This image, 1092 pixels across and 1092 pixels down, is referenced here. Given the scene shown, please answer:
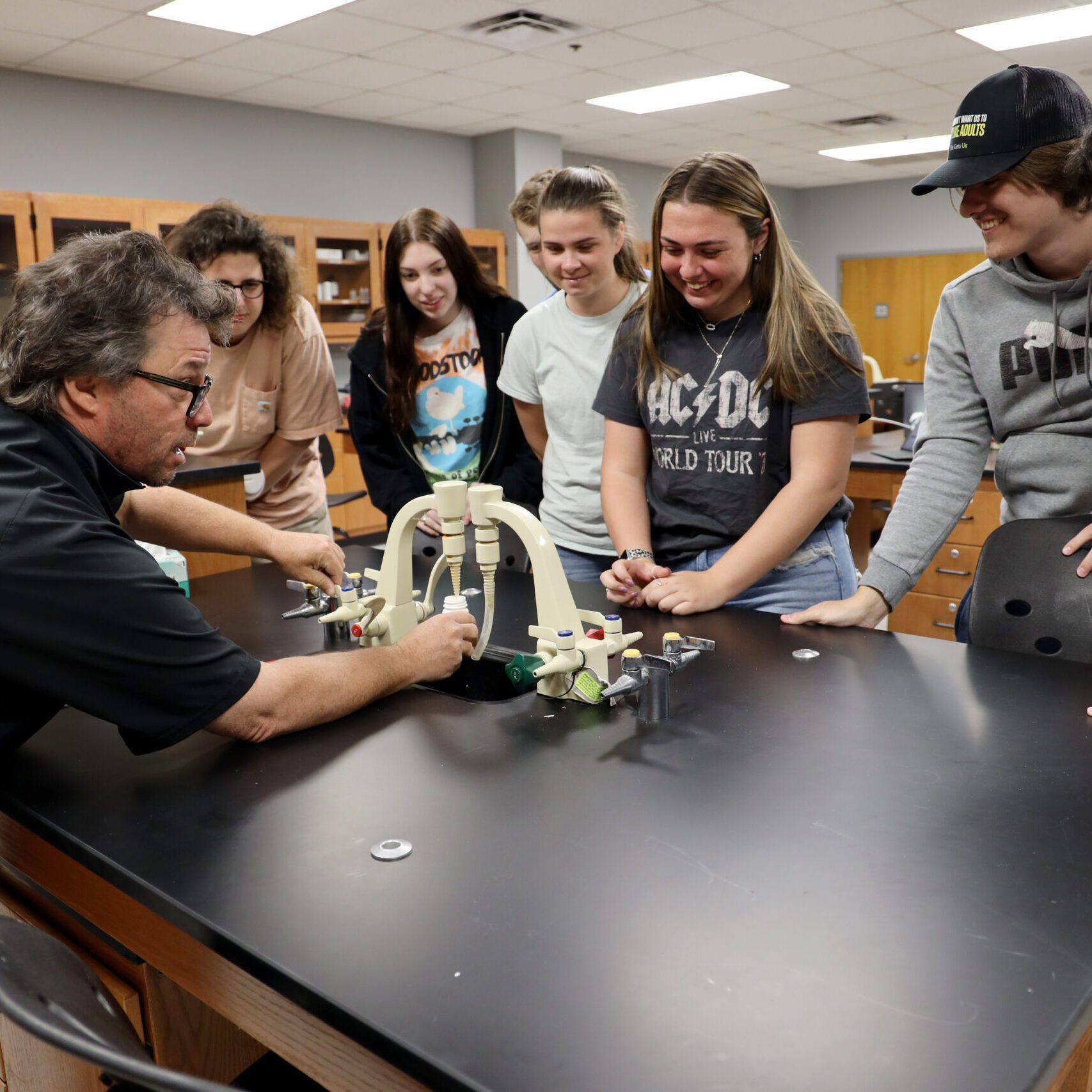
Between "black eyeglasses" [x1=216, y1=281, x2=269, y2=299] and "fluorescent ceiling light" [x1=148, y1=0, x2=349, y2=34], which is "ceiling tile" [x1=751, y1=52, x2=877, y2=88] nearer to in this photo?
"fluorescent ceiling light" [x1=148, y1=0, x2=349, y2=34]

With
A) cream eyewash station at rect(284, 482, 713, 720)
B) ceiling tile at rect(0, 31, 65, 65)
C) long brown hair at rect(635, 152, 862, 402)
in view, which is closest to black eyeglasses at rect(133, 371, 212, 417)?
cream eyewash station at rect(284, 482, 713, 720)

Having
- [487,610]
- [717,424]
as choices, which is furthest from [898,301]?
[487,610]

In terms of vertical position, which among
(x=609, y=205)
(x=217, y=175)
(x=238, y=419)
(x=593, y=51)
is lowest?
(x=238, y=419)

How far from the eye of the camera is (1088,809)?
34.6 inches

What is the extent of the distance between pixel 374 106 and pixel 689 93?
2.08 metres

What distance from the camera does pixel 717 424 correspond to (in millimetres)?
1622

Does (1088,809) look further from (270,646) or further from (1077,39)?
(1077,39)

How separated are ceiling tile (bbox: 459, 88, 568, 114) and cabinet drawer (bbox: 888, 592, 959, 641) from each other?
4258 millimetres

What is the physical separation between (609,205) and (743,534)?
0.75 metres

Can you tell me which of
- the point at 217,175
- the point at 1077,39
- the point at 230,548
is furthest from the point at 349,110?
the point at 230,548

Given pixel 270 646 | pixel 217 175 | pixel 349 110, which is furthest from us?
pixel 349 110

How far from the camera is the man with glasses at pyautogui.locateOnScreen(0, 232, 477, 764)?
979 mm

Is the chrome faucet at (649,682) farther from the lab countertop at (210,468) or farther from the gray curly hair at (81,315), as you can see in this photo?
the lab countertop at (210,468)

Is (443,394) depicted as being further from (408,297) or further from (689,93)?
(689,93)
